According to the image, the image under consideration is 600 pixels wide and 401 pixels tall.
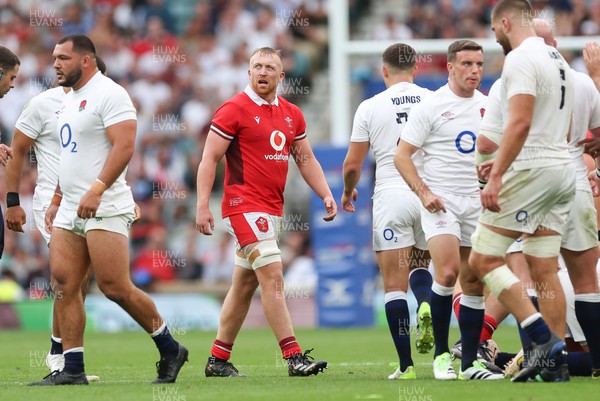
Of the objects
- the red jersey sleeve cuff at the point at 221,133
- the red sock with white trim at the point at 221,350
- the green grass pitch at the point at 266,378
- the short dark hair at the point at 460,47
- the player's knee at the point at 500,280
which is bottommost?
the green grass pitch at the point at 266,378

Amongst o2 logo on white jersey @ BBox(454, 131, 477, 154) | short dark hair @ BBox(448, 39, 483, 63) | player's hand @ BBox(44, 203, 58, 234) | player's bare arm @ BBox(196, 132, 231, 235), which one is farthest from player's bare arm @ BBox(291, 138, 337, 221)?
player's hand @ BBox(44, 203, 58, 234)

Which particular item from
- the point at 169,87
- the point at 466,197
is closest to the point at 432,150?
the point at 466,197

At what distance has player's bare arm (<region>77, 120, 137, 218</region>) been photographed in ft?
27.9

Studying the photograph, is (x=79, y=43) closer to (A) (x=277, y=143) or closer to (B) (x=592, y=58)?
(A) (x=277, y=143)

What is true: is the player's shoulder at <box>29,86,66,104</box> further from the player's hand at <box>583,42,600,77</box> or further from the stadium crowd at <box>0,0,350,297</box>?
the stadium crowd at <box>0,0,350,297</box>

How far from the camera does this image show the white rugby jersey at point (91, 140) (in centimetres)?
874

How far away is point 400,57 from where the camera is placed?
32.4 ft

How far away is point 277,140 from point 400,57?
48.1 inches

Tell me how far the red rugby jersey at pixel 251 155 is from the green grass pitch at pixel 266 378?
56.2 inches

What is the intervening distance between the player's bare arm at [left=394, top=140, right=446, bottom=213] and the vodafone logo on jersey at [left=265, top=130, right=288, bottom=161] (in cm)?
123

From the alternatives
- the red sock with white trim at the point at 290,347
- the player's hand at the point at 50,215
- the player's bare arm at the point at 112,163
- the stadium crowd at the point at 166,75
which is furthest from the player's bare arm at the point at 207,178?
the stadium crowd at the point at 166,75

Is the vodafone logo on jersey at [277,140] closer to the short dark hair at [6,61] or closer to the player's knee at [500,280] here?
the short dark hair at [6,61]

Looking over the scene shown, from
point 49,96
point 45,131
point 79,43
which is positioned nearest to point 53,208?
point 45,131

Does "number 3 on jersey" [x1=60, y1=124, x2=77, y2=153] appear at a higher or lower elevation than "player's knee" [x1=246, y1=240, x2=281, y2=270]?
higher
